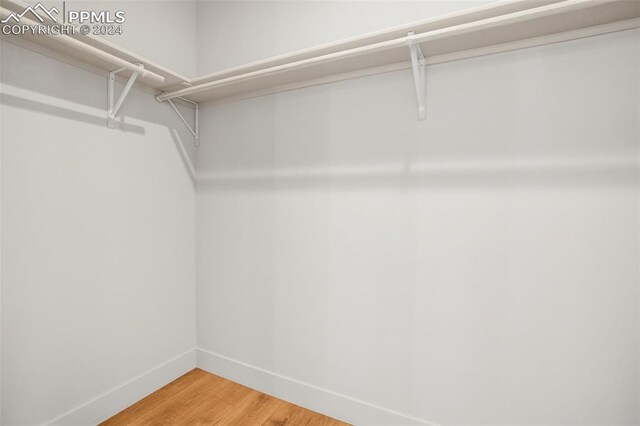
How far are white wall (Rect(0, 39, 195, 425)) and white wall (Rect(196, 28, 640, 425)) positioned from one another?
400mm

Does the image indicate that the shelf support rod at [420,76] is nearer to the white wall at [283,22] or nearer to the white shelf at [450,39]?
the white shelf at [450,39]

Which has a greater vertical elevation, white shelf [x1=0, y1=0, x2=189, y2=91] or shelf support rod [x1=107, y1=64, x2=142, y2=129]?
white shelf [x1=0, y1=0, x2=189, y2=91]

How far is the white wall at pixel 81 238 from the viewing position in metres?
1.36

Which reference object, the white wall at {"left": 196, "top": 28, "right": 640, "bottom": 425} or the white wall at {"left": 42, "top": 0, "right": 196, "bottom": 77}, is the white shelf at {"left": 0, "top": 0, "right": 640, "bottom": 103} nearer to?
the white wall at {"left": 196, "top": 28, "right": 640, "bottom": 425}

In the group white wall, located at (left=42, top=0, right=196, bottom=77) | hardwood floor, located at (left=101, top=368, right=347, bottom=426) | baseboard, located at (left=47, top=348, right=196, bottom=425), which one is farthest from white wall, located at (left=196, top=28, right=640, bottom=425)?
white wall, located at (left=42, top=0, right=196, bottom=77)

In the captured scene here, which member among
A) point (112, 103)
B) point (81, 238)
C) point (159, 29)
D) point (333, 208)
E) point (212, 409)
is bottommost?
point (212, 409)

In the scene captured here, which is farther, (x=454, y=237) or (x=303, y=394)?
(x=303, y=394)

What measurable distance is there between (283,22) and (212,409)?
208cm

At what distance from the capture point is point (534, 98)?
1306 millimetres

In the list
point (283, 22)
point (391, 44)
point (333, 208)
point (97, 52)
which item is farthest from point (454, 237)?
point (97, 52)

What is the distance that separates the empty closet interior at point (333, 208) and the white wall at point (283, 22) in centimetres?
1

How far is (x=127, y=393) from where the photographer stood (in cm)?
177

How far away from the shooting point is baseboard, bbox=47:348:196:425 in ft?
5.15

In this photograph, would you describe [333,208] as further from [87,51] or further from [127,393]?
[127,393]
